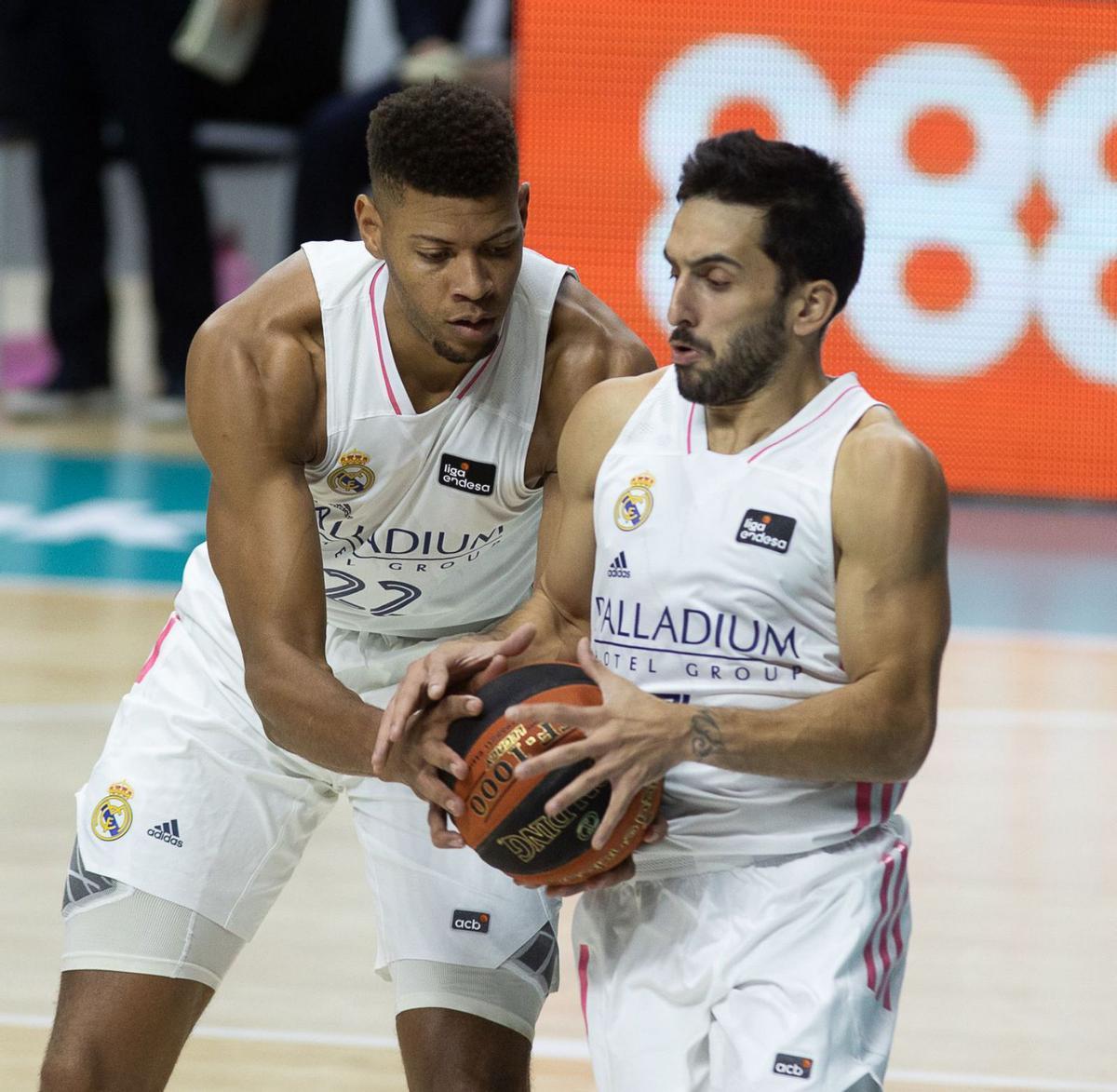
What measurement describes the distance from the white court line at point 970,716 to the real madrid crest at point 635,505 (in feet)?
12.8

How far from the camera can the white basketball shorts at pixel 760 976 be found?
3.32 m

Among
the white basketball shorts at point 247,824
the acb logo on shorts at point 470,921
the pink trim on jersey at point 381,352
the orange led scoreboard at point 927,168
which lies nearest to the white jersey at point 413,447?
the pink trim on jersey at point 381,352

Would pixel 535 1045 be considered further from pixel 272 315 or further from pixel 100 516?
pixel 100 516

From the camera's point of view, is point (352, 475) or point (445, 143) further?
point (352, 475)

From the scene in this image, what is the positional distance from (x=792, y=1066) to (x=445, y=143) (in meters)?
1.67

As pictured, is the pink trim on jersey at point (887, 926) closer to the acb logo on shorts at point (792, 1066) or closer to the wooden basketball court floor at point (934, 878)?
the acb logo on shorts at point (792, 1066)

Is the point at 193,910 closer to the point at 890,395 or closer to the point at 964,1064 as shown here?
the point at 964,1064

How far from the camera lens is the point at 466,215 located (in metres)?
3.71

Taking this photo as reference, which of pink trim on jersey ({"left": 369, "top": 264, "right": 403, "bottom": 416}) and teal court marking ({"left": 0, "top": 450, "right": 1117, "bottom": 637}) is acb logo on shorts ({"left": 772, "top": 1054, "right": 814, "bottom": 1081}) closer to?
pink trim on jersey ({"left": 369, "top": 264, "right": 403, "bottom": 416})

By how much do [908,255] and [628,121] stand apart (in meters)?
1.47

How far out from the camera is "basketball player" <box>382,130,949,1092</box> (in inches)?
130

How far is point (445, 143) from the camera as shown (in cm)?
371

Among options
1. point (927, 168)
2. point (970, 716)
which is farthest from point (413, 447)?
point (927, 168)

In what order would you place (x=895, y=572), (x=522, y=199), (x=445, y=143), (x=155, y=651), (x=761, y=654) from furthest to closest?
(x=155, y=651) < (x=522, y=199) < (x=445, y=143) < (x=761, y=654) < (x=895, y=572)
